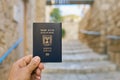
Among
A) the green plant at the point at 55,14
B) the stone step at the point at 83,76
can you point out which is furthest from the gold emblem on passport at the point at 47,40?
the green plant at the point at 55,14

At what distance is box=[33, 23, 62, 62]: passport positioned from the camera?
1070 mm

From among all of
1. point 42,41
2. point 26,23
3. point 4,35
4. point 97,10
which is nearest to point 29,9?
point 26,23

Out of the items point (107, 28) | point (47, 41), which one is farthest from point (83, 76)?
point (47, 41)

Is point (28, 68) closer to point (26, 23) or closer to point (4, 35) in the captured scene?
point (4, 35)

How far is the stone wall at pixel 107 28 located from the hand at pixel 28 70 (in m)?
4.49

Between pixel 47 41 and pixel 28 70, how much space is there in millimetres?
153

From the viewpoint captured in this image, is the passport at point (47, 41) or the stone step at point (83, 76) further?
the stone step at point (83, 76)

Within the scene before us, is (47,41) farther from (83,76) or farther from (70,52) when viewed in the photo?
(70,52)

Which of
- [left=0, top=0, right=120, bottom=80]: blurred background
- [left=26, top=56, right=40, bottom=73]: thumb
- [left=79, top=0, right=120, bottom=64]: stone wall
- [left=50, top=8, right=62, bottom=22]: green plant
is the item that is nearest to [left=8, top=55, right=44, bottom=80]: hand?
[left=26, top=56, right=40, bottom=73]: thumb

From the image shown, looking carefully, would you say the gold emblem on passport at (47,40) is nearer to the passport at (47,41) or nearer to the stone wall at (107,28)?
the passport at (47,41)

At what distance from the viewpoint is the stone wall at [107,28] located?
18.4ft

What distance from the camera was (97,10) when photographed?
24.0ft

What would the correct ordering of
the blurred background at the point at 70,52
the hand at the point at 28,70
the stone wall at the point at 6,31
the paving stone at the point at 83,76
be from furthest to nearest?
the paving stone at the point at 83,76
the blurred background at the point at 70,52
the stone wall at the point at 6,31
the hand at the point at 28,70

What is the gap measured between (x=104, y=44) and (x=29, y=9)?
102 inches
